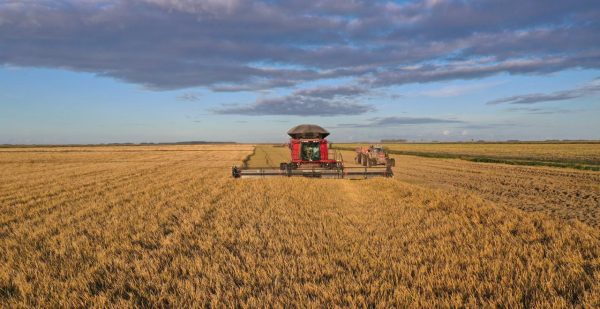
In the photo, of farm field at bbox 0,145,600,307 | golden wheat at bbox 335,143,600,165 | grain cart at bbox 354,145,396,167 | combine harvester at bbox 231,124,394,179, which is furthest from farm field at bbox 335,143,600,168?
farm field at bbox 0,145,600,307

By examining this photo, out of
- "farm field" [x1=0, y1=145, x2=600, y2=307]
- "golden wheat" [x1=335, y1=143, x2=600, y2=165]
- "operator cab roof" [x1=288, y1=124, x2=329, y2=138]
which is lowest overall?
"farm field" [x1=0, y1=145, x2=600, y2=307]

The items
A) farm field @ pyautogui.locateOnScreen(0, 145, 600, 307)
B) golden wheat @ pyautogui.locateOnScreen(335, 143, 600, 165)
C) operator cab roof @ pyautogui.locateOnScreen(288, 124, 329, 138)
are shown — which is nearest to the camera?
farm field @ pyautogui.locateOnScreen(0, 145, 600, 307)

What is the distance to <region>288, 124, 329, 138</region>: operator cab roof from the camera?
23.4 m

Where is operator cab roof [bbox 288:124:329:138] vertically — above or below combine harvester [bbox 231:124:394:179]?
above

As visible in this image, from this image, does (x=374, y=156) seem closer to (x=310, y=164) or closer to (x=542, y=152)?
(x=310, y=164)

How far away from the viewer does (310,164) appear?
23000mm

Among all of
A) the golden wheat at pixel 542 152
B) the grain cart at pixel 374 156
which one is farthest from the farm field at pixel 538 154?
the grain cart at pixel 374 156

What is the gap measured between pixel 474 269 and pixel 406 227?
3137 mm

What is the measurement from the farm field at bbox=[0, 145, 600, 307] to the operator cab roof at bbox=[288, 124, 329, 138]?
10704 mm

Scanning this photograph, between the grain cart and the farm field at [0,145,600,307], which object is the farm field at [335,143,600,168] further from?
the farm field at [0,145,600,307]

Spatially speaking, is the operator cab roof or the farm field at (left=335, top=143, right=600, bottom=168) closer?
the operator cab roof

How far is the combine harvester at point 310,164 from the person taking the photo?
20656 mm

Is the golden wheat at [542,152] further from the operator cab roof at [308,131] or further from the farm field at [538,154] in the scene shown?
the operator cab roof at [308,131]

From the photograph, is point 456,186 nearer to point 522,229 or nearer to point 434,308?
point 522,229
